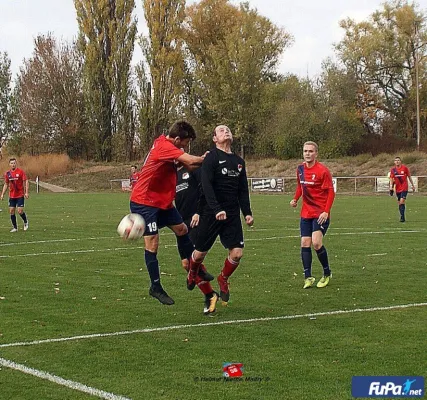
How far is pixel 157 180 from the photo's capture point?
9.19 metres

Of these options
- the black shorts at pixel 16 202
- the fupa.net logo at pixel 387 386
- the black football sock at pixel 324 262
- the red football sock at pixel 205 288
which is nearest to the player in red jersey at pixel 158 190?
the red football sock at pixel 205 288

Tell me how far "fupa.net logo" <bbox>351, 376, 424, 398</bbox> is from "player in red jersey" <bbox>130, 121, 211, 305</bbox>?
349 cm

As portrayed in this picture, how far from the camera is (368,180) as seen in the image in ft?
170

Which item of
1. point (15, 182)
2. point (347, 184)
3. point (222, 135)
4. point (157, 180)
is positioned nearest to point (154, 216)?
point (157, 180)

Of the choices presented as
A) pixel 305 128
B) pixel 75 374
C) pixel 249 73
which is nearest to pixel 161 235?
pixel 75 374

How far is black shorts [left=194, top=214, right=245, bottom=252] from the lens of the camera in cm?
921

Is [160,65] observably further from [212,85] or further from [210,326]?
[210,326]

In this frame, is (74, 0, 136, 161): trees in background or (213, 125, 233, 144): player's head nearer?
(213, 125, 233, 144): player's head

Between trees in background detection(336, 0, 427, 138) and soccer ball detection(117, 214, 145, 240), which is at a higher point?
trees in background detection(336, 0, 427, 138)

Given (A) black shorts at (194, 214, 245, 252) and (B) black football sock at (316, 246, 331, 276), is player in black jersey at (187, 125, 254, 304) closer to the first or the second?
(A) black shorts at (194, 214, 245, 252)

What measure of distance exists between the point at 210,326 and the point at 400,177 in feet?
59.4

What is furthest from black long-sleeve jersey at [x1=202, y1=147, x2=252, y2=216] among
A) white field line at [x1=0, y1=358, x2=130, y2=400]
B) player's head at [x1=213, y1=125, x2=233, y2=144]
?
white field line at [x1=0, y1=358, x2=130, y2=400]

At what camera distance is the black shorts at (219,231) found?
30.2 feet

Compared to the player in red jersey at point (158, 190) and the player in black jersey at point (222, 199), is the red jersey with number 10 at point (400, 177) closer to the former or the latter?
the player in black jersey at point (222, 199)
